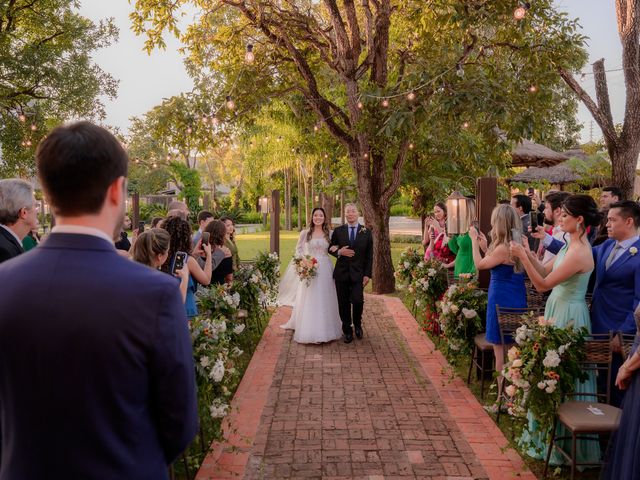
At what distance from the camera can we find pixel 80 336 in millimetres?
1457

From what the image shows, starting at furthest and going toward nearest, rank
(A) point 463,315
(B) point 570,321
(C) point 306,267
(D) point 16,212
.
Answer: (C) point 306,267 < (A) point 463,315 < (B) point 570,321 < (D) point 16,212

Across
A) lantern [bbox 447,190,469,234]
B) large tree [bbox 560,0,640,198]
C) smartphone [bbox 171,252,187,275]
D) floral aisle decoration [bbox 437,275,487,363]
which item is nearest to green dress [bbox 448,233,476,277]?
lantern [bbox 447,190,469,234]

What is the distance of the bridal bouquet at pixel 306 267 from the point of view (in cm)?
905

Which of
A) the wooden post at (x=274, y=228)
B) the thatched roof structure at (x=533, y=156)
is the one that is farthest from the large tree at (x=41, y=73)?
the thatched roof structure at (x=533, y=156)

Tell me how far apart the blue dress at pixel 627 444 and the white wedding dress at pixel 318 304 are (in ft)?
20.7

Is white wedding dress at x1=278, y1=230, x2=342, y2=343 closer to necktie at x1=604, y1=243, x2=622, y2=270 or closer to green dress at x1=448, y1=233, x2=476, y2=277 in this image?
green dress at x1=448, y1=233, x2=476, y2=277

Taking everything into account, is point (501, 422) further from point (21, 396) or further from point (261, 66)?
point (261, 66)

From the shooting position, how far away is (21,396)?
1.51 m

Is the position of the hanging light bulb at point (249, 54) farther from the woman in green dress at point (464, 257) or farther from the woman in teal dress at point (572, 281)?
the woman in teal dress at point (572, 281)

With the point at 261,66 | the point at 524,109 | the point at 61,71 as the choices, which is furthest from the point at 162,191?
the point at 524,109

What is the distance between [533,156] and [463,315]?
15286 mm

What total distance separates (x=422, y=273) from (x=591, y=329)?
4.11 metres

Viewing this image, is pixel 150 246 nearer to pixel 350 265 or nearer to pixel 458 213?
pixel 458 213

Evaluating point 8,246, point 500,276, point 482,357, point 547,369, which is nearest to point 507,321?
point 500,276
